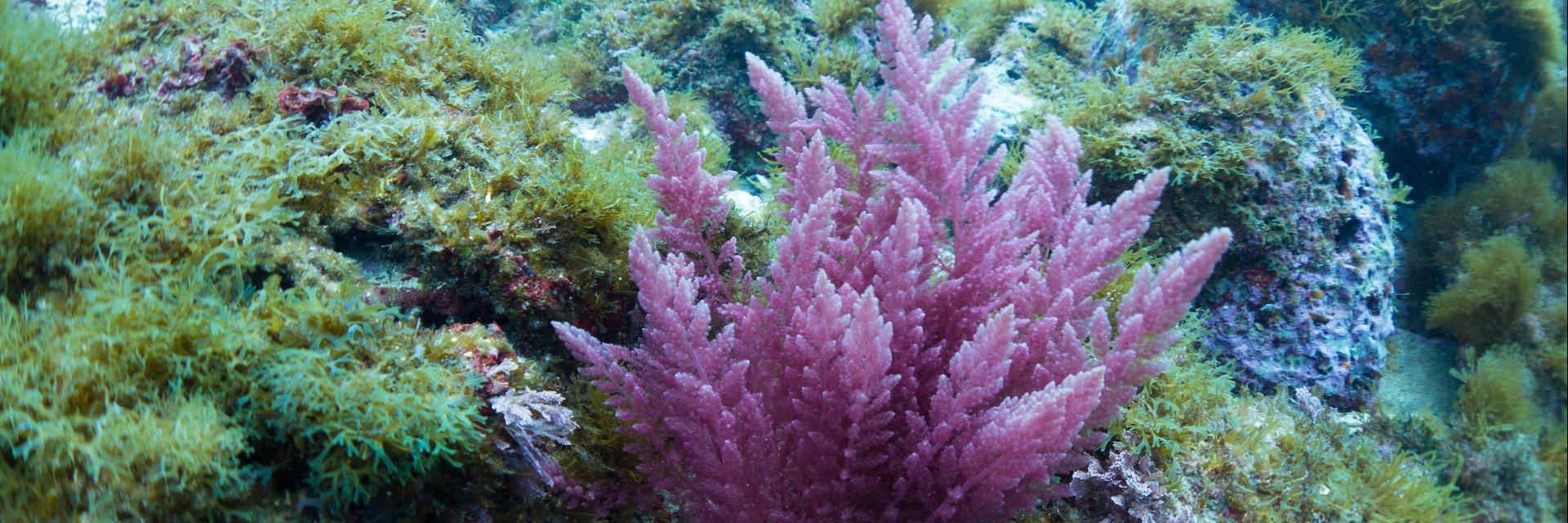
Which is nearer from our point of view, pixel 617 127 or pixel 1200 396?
pixel 1200 396

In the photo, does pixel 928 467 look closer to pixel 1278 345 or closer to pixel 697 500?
pixel 697 500

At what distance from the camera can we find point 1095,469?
2371mm

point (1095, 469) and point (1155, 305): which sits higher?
point (1155, 305)

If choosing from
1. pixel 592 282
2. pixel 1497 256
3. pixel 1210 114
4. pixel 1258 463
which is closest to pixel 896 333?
pixel 592 282

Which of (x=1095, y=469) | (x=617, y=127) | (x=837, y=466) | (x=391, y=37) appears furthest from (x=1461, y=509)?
(x=391, y=37)

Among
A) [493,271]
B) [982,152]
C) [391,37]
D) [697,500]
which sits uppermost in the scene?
[391,37]

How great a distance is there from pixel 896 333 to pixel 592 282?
1243 mm

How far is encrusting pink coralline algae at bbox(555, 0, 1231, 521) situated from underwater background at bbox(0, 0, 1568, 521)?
0.02 meters

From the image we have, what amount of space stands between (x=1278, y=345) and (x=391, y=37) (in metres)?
5.23

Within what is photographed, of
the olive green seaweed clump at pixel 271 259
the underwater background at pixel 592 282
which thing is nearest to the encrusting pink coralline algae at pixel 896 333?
the underwater background at pixel 592 282

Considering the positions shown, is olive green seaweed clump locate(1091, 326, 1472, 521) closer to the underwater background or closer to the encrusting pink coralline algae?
the underwater background

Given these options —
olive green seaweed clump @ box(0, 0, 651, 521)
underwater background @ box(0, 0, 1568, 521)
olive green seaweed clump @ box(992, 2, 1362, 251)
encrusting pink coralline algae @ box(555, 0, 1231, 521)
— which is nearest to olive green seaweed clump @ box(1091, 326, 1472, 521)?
underwater background @ box(0, 0, 1568, 521)

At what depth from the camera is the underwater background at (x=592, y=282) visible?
5.60ft

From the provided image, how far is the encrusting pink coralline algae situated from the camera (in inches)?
70.3
